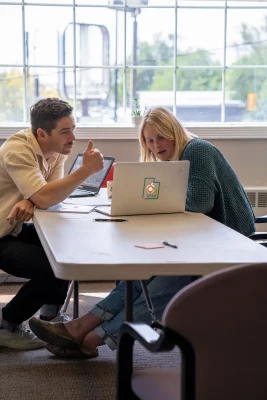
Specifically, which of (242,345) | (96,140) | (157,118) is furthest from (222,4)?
(242,345)

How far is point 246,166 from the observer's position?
4957 mm

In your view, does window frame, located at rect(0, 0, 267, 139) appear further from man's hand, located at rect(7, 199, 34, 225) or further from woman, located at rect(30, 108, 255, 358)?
man's hand, located at rect(7, 199, 34, 225)

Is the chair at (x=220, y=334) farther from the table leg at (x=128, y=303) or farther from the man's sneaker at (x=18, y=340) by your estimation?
the man's sneaker at (x=18, y=340)

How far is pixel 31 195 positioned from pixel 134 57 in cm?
209

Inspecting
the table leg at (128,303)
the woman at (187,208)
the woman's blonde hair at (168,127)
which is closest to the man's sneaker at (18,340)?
the woman at (187,208)

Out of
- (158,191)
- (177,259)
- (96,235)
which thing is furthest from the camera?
(158,191)

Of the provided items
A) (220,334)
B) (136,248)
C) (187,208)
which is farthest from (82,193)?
(220,334)

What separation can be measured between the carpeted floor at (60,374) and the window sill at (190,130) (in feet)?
5.62

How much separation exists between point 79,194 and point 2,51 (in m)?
1.58

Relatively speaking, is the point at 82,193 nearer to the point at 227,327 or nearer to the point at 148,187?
the point at 148,187

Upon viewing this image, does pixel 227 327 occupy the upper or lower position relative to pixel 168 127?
lower

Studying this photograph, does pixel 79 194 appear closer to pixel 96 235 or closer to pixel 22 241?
pixel 22 241

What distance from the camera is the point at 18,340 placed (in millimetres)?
3502

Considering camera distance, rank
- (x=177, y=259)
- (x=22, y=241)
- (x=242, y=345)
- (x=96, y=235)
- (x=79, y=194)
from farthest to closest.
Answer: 1. (x=79, y=194)
2. (x=22, y=241)
3. (x=96, y=235)
4. (x=177, y=259)
5. (x=242, y=345)
